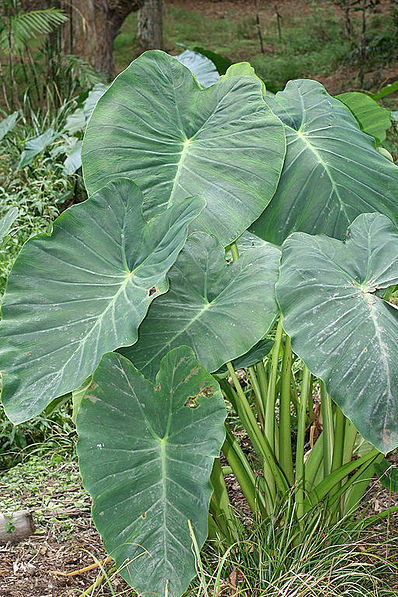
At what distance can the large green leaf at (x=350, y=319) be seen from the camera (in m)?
1.10

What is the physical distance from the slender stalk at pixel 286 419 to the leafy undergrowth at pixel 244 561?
12 centimetres

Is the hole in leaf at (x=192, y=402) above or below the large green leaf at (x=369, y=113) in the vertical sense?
below

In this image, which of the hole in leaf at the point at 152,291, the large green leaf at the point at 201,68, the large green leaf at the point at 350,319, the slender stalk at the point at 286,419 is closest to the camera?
the large green leaf at the point at 350,319

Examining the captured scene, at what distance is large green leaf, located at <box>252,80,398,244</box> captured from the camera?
1.50 m

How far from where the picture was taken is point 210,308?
1.37 m

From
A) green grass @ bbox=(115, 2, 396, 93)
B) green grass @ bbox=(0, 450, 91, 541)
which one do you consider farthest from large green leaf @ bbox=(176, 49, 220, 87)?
green grass @ bbox=(115, 2, 396, 93)

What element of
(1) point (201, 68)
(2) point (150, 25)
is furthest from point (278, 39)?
(1) point (201, 68)

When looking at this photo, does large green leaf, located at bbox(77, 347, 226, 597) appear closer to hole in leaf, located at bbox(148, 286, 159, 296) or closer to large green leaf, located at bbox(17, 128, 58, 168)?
hole in leaf, located at bbox(148, 286, 159, 296)

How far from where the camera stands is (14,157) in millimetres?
4637

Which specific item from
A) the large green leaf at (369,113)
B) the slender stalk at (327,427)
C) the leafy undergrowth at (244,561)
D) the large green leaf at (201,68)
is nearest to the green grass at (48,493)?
the leafy undergrowth at (244,561)

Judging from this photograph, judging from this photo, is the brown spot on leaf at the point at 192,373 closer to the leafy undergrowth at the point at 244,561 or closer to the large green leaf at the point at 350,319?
the large green leaf at the point at 350,319

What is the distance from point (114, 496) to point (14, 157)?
3.88 m

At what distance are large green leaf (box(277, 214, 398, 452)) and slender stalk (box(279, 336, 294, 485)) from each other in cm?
30

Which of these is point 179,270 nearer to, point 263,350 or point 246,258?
point 246,258
